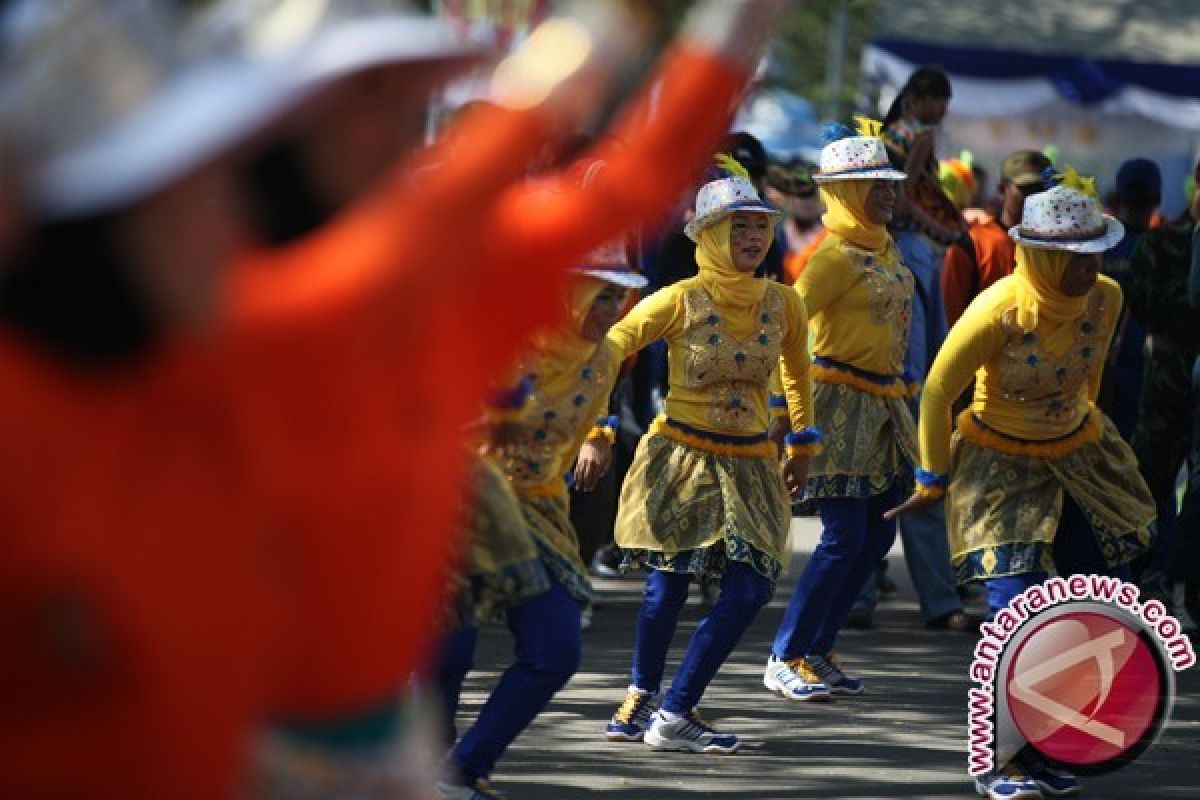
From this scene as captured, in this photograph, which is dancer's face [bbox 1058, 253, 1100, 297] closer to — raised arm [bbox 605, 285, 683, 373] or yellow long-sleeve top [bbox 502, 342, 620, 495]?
raised arm [bbox 605, 285, 683, 373]

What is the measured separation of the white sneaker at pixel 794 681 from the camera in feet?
28.8

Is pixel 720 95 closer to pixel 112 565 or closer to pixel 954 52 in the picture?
pixel 112 565

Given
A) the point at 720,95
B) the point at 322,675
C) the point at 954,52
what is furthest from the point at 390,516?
the point at 954,52

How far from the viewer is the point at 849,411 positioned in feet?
30.0

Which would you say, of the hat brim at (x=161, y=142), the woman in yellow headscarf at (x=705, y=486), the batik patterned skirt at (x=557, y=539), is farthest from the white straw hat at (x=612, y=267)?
the hat brim at (x=161, y=142)

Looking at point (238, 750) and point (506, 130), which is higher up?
point (506, 130)

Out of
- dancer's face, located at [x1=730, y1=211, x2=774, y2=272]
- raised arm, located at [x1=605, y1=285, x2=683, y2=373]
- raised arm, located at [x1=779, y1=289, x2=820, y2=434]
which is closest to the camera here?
raised arm, located at [x1=605, y1=285, x2=683, y2=373]

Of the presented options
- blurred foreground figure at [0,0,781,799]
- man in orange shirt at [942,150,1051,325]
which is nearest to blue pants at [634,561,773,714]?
man in orange shirt at [942,150,1051,325]

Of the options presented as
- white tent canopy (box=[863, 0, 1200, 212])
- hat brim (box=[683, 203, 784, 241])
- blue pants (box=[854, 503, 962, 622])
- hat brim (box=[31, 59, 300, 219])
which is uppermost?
hat brim (box=[31, 59, 300, 219])

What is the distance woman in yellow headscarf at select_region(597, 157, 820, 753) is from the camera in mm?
7934

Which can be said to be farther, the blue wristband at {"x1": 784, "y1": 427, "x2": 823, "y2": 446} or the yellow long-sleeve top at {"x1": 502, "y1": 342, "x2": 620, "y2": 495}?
the blue wristband at {"x1": 784, "y1": 427, "x2": 823, "y2": 446}

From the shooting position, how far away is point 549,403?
6727 millimetres

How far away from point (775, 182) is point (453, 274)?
1049 centimetres

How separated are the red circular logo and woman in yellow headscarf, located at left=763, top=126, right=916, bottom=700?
1.42 metres
